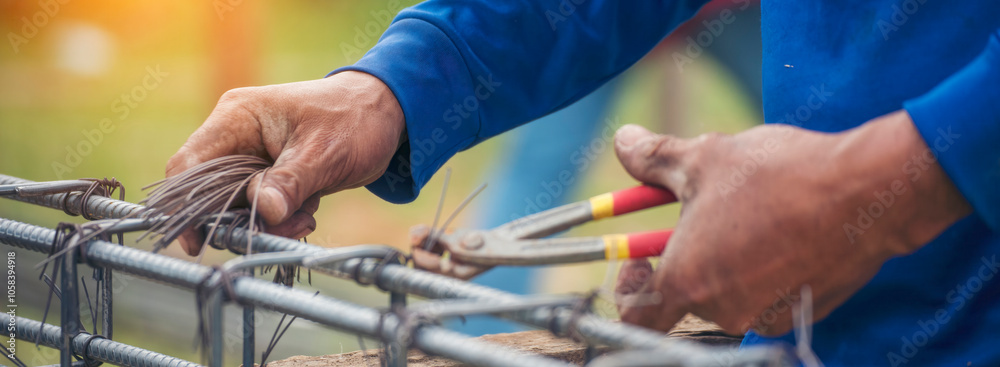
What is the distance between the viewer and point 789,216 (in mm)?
546

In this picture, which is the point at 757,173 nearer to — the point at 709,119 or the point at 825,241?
the point at 825,241

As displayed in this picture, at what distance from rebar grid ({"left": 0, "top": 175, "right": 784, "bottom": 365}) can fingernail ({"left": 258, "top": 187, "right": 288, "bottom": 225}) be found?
4cm

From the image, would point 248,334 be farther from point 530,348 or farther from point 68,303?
point 530,348

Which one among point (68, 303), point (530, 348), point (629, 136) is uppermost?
point (629, 136)

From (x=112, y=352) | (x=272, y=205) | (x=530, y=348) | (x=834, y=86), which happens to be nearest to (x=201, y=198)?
(x=272, y=205)

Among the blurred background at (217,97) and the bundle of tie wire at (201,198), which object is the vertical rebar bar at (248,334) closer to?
the bundle of tie wire at (201,198)

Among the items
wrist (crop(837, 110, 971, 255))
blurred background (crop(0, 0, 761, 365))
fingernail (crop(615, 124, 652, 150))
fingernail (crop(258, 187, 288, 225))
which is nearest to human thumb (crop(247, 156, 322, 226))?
fingernail (crop(258, 187, 288, 225))

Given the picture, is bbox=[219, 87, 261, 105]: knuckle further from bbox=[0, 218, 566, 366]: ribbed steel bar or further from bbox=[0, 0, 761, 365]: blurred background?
bbox=[0, 0, 761, 365]: blurred background

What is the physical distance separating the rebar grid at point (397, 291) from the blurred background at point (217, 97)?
4.86 ft

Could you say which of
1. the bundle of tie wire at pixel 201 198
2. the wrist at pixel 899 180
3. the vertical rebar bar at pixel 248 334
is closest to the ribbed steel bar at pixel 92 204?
the bundle of tie wire at pixel 201 198

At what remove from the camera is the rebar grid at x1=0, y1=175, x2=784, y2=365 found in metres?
0.47

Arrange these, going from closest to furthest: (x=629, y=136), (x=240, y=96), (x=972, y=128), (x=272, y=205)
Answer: (x=972, y=128) → (x=629, y=136) → (x=272, y=205) → (x=240, y=96)

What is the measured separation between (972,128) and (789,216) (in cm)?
12

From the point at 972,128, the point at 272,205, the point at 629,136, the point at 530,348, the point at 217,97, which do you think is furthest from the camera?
the point at 217,97
